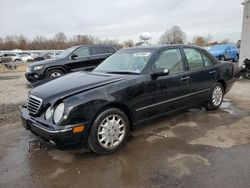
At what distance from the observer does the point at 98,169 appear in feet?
11.4

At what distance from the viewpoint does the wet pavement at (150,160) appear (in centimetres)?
317

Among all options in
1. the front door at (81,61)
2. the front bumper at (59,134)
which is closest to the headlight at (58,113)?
the front bumper at (59,134)

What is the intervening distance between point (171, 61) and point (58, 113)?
8.06 feet

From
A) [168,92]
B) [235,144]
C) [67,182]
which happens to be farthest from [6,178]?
[235,144]

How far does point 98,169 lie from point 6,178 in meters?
1.19

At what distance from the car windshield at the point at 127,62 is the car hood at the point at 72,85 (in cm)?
34

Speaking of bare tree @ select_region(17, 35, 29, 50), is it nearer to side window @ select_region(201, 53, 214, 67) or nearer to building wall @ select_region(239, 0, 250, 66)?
building wall @ select_region(239, 0, 250, 66)

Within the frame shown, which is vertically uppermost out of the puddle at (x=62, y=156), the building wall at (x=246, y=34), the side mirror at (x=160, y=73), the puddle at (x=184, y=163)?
the building wall at (x=246, y=34)

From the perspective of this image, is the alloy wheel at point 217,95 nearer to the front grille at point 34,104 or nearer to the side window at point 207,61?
the side window at point 207,61

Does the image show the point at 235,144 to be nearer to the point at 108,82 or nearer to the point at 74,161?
the point at 108,82

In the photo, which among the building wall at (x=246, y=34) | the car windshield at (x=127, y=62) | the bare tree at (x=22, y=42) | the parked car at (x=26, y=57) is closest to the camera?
the car windshield at (x=127, y=62)

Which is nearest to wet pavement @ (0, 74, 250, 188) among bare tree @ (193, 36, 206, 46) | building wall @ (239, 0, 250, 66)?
building wall @ (239, 0, 250, 66)

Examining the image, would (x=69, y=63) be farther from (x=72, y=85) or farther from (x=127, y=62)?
(x=72, y=85)

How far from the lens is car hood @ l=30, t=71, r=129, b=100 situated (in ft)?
12.3
